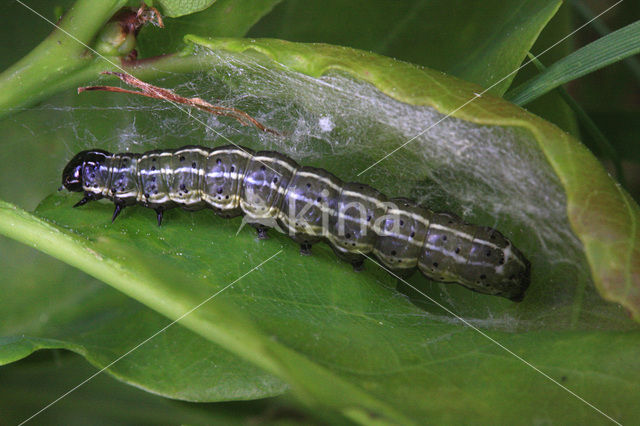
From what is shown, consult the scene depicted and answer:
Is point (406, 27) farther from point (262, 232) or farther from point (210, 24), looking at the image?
point (262, 232)

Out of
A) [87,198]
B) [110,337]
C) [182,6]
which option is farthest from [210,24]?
[110,337]

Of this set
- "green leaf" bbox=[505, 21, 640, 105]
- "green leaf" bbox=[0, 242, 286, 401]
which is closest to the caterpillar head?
"green leaf" bbox=[0, 242, 286, 401]

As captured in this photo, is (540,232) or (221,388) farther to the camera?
(540,232)

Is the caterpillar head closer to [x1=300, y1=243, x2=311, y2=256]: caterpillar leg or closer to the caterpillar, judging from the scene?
the caterpillar

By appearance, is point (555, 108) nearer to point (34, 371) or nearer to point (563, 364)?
point (563, 364)

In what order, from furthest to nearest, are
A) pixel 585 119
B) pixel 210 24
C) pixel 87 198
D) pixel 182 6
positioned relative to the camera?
pixel 585 119, pixel 87 198, pixel 210 24, pixel 182 6

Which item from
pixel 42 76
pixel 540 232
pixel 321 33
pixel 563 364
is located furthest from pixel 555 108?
pixel 42 76
